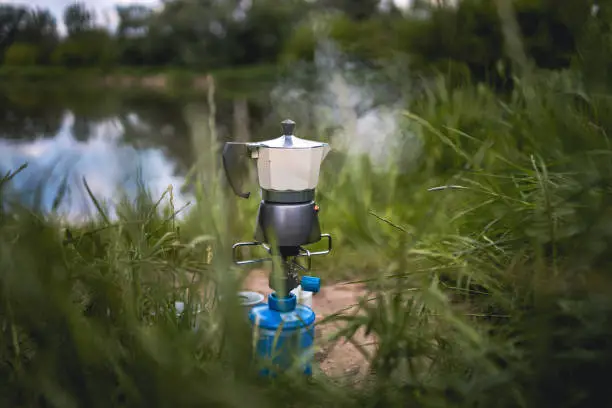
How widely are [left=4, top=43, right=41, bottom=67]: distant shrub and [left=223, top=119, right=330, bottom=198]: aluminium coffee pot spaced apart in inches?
16.3

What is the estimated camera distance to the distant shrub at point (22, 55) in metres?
1.13

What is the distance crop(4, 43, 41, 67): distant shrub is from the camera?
1.13m

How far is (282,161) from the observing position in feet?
3.41

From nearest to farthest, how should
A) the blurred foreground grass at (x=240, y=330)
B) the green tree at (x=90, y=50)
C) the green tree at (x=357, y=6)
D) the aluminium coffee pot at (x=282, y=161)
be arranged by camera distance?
1. the blurred foreground grass at (x=240, y=330)
2. the aluminium coffee pot at (x=282, y=161)
3. the green tree at (x=90, y=50)
4. the green tree at (x=357, y=6)

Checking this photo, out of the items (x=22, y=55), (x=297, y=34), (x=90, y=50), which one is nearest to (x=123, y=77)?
(x=90, y=50)

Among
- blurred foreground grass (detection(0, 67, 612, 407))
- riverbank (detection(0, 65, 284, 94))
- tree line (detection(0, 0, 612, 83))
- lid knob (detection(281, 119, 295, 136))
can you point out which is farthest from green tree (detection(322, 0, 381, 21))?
blurred foreground grass (detection(0, 67, 612, 407))

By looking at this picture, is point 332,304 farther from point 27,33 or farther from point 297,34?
point 297,34

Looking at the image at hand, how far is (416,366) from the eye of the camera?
716 millimetres

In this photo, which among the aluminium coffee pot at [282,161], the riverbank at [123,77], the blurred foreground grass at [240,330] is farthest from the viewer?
the riverbank at [123,77]

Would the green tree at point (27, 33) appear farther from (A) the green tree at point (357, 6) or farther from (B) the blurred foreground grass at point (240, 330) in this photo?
(A) the green tree at point (357, 6)

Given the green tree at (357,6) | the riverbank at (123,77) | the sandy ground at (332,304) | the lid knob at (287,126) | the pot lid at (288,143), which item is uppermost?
the green tree at (357,6)

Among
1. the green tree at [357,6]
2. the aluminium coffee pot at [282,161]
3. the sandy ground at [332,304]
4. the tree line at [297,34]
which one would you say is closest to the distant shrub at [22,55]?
the tree line at [297,34]

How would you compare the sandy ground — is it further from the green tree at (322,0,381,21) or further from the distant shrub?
the green tree at (322,0,381,21)

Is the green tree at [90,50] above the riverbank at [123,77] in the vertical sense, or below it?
above
